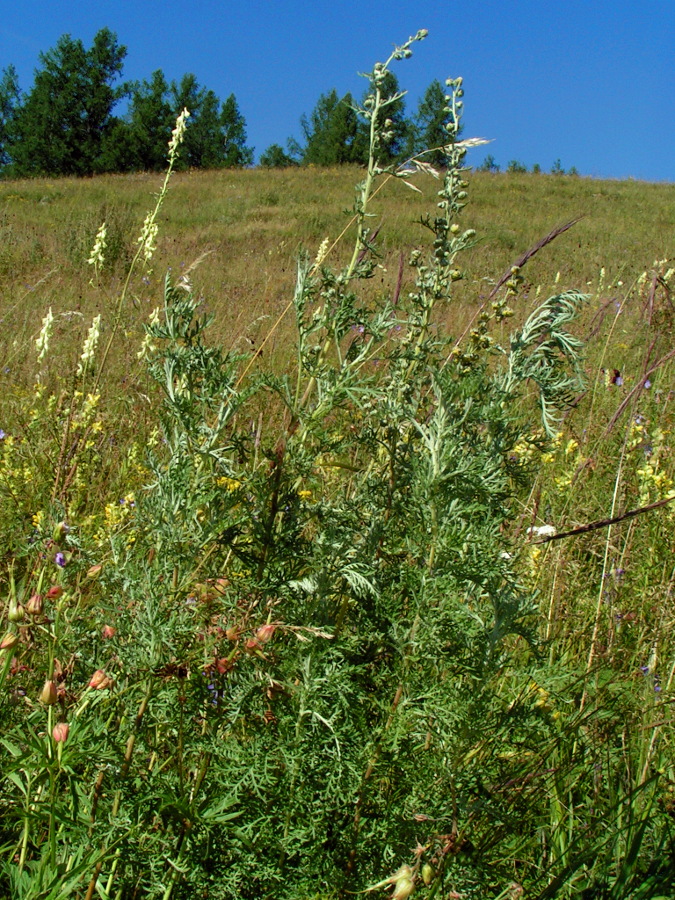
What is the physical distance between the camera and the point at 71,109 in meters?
45.8

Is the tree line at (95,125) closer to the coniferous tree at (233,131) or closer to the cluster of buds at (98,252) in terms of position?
the coniferous tree at (233,131)

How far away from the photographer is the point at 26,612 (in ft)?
3.13

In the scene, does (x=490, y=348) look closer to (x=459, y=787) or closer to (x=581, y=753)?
(x=459, y=787)

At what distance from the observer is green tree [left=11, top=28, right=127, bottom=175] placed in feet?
148

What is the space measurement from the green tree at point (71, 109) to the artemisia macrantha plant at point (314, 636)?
163 feet

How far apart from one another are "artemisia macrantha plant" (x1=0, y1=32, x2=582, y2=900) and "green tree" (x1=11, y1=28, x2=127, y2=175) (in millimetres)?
49634

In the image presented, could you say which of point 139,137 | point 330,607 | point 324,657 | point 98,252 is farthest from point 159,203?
point 139,137

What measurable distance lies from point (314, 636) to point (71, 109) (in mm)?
53409

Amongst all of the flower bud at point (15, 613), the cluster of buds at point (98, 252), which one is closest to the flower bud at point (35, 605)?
the flower bud at point (15, 613)

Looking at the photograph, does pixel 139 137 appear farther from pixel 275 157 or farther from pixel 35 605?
pixel 35 605

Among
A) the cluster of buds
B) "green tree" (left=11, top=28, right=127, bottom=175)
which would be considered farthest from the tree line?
the cluster of buds

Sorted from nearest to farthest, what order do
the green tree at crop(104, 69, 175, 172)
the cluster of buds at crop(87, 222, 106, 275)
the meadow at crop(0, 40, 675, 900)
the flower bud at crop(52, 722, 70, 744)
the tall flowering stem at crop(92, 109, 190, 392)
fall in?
the flower bud at crop(52, 722, 70, 744) → the meadow at crop(0, 40, 675, 900) → the tall flowering stem at crop(92, 109, 190, 392) → the cluster of buds at crop(87, 222, 106, 275) → the green tree at crop(104, 69, 175, 172)

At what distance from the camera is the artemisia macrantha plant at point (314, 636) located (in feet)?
3.84

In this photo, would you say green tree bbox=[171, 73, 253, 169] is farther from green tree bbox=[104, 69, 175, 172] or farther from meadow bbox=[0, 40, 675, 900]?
meadow bbox=[0, 40, 675, 900]
